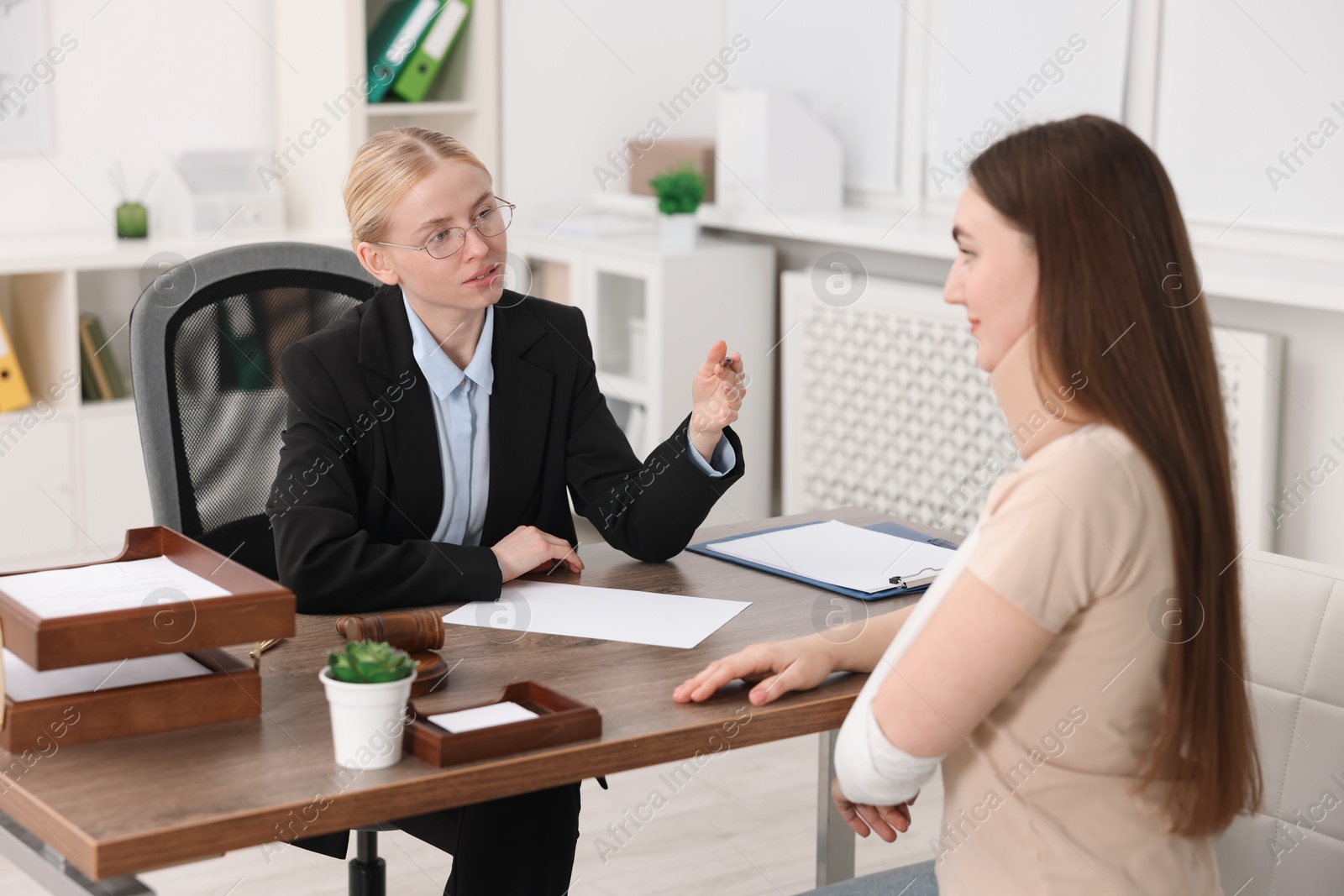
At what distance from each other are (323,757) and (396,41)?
11.4 feet

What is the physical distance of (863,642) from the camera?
4.89ft

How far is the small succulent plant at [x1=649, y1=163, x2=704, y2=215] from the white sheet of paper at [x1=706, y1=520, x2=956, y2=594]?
2043 millimetres

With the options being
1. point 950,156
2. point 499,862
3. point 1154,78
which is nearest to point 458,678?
point 499,862

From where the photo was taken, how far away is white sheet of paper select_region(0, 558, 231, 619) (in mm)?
1293

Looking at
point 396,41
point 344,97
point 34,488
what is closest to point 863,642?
point 34,488

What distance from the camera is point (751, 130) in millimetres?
3891

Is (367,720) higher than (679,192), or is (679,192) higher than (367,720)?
(679,192)

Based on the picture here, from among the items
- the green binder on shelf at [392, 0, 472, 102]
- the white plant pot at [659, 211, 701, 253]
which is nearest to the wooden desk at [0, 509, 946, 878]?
the white plant pot at [659, 211, 701, 253]

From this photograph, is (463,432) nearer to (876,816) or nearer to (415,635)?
(415,635)

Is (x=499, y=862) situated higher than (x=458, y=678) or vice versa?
(x=458, y=678)

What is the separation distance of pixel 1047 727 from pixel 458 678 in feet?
1.84

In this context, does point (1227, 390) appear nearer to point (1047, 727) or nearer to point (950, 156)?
point (950, 156)

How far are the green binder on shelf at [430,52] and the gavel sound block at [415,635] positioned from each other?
3175 millimetres

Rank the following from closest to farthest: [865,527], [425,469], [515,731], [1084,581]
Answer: [1084,581] < [515,731] < [425,469] < [865,527]
